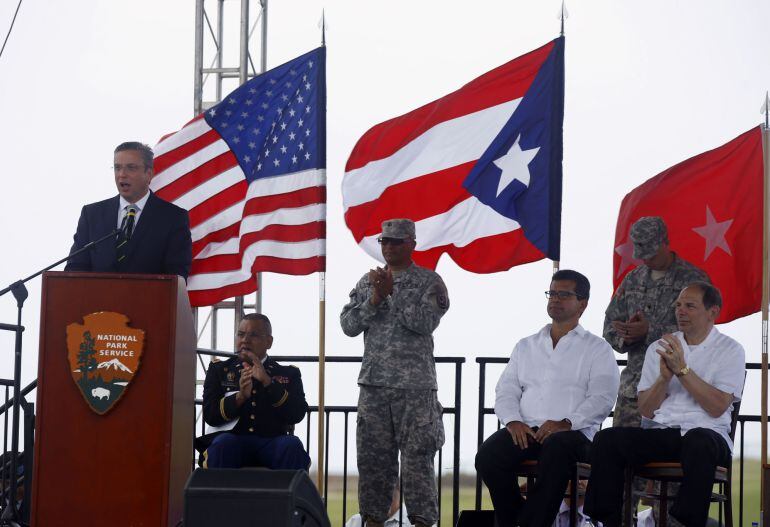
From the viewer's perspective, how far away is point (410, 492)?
558 centimetres

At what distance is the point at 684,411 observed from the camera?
509 cm

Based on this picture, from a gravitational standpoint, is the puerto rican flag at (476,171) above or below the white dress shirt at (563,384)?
above

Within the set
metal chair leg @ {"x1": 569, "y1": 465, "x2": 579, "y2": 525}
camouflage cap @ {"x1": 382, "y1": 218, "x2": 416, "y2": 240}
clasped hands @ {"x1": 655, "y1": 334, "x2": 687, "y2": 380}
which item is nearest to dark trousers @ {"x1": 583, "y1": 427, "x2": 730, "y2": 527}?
metal chair leg @ {"x1": 569, "y1": 465, "x2": 579, "y2": 525}

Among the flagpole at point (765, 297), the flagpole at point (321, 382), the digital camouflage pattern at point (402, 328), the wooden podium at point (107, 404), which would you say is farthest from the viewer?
the flagpole at point (321, 382)

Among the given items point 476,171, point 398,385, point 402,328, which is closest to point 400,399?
point 398,385

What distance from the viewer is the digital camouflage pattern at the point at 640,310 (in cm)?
560

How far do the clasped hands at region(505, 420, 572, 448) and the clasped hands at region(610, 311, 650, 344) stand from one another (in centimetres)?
56

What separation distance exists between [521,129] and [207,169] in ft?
6.31

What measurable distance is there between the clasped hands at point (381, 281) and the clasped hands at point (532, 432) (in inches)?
35.9

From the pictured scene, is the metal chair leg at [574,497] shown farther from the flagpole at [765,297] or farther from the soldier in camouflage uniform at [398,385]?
the flagpole at [765,297]

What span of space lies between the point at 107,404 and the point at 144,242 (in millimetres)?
845

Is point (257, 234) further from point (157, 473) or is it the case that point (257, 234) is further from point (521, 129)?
point (157, 473)

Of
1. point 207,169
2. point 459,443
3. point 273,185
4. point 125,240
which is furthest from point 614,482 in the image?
point 207,169

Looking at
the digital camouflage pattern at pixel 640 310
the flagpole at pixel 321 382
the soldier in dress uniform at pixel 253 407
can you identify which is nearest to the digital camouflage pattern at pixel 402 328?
the flagpole at pixel 321 382
